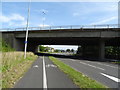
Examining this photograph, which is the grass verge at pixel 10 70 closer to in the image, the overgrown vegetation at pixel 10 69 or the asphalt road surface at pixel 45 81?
the overgrown vegetation at pixel 10 69

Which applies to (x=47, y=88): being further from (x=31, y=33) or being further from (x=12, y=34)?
(x=12, y=34)

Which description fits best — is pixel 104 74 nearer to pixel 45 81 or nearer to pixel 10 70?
pixel 45 81

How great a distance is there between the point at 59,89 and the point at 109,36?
2692 cm

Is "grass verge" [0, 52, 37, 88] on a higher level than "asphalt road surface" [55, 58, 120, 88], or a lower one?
higher

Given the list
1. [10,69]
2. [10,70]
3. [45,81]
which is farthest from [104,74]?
[10,69]

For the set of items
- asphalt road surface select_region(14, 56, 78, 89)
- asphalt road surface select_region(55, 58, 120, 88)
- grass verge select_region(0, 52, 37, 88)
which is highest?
grass verge select_region(0, 52, 37, 88)

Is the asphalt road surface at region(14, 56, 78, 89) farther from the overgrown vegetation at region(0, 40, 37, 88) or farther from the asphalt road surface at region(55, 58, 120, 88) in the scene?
the asphalt road surface at region(55, 58, 120, 88)

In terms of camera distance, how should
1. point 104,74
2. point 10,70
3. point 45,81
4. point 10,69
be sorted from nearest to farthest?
point 45,81
point 10,70
point 10,69
point 104,74

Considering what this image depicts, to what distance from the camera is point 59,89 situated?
582 centimetres

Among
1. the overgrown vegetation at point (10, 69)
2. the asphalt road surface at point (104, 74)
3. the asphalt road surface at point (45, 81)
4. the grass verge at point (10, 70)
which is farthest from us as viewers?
the asphalt road surface at point (104, 74)

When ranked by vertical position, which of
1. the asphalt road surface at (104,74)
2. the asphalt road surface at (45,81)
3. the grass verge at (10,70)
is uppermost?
the grass verge at (10,70)

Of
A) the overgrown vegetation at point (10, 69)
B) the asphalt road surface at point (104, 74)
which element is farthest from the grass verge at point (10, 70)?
the asphalt road surface at point (104, 74)

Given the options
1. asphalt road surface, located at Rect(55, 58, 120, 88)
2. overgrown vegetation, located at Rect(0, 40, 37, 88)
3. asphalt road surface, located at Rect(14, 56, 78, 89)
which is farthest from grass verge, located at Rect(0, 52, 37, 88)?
asphalt road surface, located at Rect(55, 58, 120, 88)

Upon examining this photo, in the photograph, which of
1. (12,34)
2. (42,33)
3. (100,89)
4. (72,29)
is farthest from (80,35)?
(100,89)
